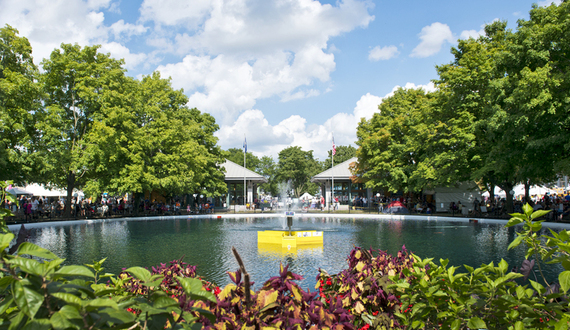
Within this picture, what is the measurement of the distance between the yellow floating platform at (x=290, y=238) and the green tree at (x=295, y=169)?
231ft

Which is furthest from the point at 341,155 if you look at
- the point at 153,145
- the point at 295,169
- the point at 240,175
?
the point at 153,145

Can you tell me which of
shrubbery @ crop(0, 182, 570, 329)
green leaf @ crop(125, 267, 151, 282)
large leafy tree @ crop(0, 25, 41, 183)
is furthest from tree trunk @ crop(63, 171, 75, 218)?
green leaf @ crop(125, 267, 151, 282)

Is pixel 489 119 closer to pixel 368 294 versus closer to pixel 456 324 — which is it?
pixel 368 294

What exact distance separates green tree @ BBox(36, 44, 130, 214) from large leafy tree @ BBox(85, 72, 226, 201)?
1252 mm

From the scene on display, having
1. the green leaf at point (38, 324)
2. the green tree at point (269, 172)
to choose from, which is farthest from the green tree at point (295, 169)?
the green leaf at point (38, 324)

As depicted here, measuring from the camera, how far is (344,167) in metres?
52.6

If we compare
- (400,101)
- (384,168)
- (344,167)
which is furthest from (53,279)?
(344,167)

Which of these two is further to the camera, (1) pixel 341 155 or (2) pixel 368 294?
(1) pixel 341 155

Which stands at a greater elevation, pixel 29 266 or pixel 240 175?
pixel 240 175

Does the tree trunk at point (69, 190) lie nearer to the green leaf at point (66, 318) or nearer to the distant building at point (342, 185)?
the distant building at point (342, 185)

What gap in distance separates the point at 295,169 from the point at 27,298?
87.6 m

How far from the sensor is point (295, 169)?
8881 centimetres

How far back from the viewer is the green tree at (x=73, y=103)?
2778cm

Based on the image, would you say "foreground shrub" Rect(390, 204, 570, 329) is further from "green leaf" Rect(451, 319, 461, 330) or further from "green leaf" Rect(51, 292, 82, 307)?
"green leaf" Rect(51, 292, 82, 307)
